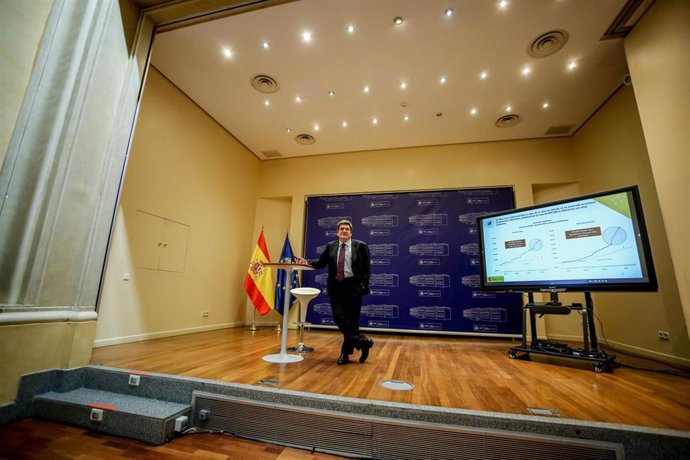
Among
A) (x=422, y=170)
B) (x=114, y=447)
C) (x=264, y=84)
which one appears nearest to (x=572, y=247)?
(x=422, y=170)

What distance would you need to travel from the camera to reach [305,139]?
584 cm

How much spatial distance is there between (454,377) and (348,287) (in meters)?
1.20

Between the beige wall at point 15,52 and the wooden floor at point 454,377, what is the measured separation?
2.02m

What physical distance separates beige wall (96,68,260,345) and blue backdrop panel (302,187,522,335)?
5.29 ft

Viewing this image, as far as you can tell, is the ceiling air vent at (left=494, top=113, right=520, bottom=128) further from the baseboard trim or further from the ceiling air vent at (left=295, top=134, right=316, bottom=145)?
the baseboard trim

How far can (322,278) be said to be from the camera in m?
5.90

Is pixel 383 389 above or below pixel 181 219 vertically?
below

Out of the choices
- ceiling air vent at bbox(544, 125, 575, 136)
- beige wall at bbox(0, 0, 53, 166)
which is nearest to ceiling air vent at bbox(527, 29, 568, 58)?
ceiling air vent at bbox(544, 125, 575, 136)

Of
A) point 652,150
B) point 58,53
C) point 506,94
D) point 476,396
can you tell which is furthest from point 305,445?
point 506,94

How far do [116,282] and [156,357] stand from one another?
4.52ft

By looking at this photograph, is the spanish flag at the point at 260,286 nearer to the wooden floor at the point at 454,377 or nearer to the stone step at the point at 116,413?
the wooden floor at the point at 454,377

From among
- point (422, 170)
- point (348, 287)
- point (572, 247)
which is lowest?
point (348, 287)

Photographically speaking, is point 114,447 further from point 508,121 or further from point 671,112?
point 508,121

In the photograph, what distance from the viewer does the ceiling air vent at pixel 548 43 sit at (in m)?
3.40
